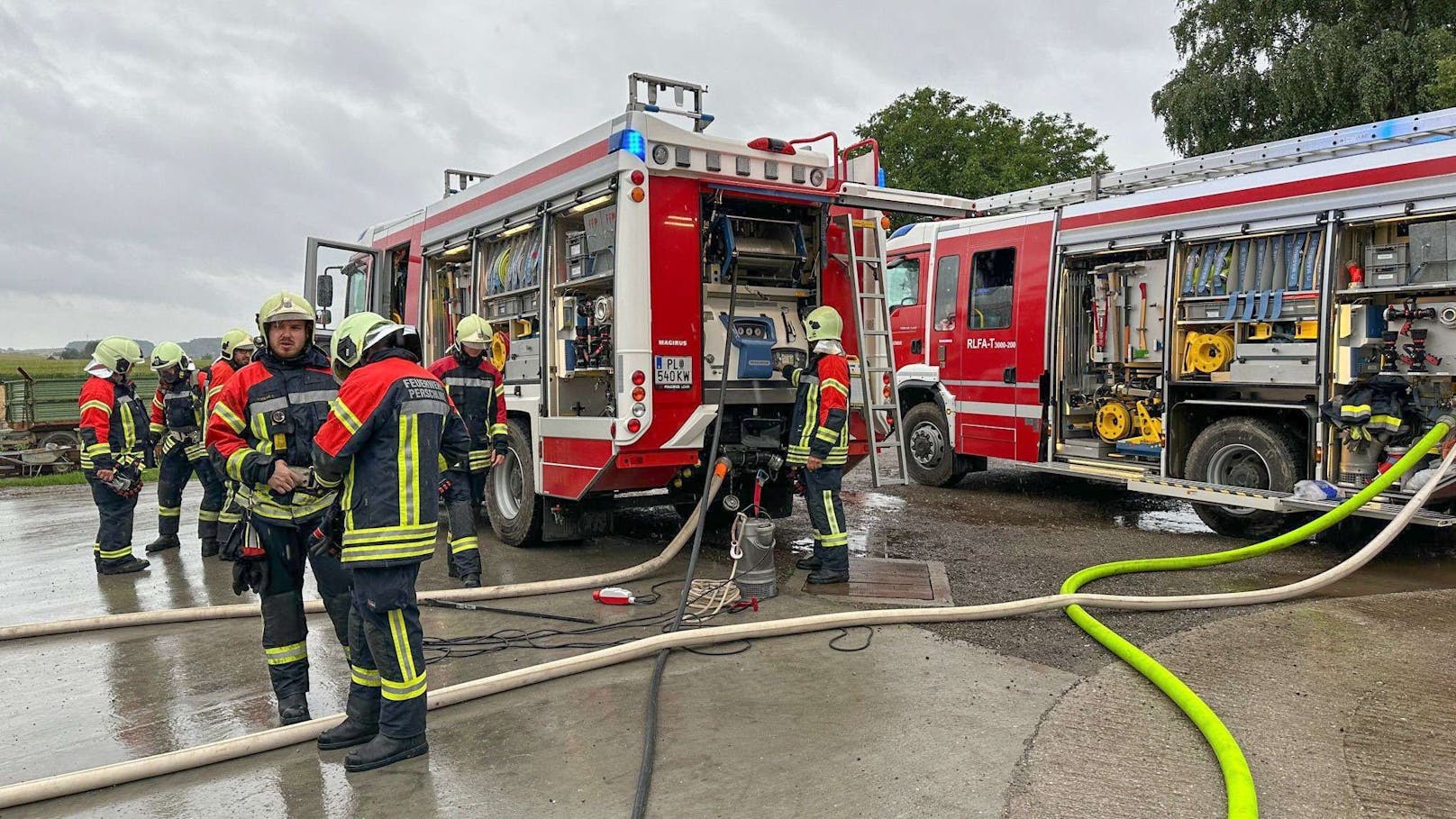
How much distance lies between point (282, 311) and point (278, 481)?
74cm

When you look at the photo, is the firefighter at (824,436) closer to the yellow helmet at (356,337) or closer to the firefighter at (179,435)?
the yellow helmet at (356,337)

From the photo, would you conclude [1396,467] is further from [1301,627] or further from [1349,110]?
[1349,110]

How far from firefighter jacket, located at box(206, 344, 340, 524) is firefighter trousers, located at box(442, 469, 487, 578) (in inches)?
84.0

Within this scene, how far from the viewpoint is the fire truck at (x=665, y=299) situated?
6.09 metres

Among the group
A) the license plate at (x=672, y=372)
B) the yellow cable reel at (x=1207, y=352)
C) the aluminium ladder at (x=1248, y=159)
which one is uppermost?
the aluminium ladder at (x=1248, y=159)

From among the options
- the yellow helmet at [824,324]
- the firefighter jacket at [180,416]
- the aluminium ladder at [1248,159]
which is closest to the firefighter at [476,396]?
the yellow helmet at [824,324]

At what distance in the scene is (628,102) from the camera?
20.5ft

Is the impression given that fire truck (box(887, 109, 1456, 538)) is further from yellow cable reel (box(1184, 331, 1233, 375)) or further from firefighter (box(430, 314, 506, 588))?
firefighter (box(430, 314, 506, 588))

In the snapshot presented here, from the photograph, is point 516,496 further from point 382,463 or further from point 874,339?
point 382,463

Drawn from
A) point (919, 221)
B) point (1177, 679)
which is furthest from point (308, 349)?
point (919, 221)

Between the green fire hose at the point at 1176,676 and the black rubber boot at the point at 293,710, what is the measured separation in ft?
11.4

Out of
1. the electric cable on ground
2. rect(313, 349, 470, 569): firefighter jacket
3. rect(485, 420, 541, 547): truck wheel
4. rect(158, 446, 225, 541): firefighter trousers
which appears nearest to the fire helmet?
rect(313, 349, 470, 569): firefighter jacket

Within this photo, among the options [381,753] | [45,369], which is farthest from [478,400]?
[45,369]

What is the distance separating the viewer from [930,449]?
1060 cm
